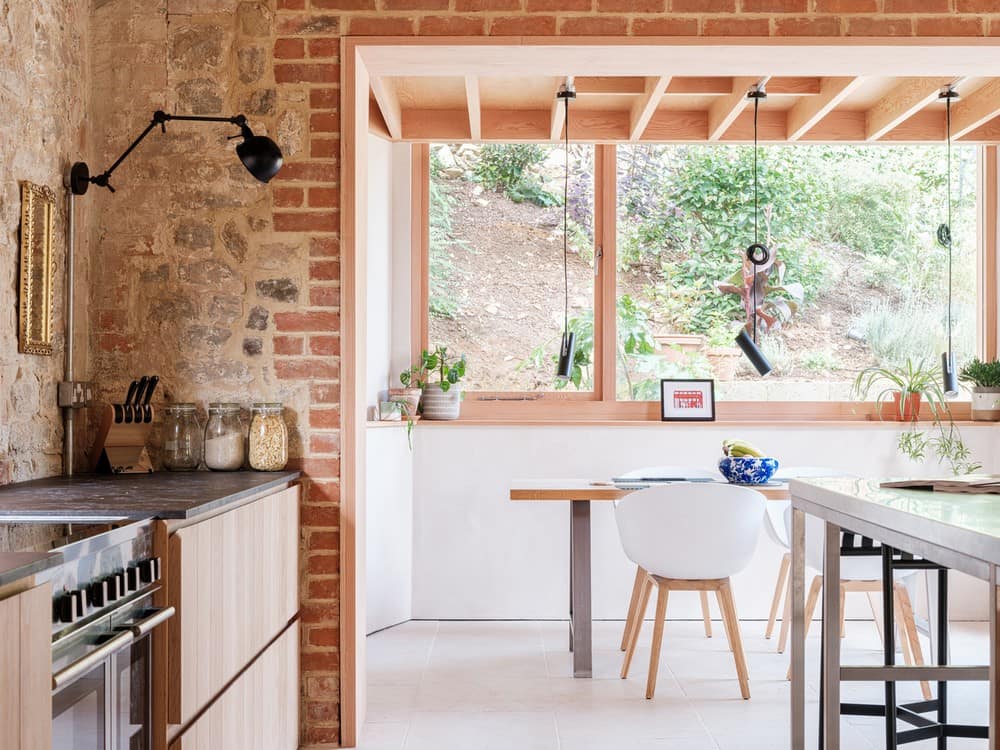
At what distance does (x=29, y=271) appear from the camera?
100 inches

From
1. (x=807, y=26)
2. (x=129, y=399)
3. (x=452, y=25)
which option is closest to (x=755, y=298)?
(x=807, y=26)

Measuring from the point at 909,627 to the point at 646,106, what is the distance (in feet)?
7.64

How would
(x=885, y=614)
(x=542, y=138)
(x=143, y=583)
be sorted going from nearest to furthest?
(x=143, y=583), (x=885, y=614), (x=542, y=138)

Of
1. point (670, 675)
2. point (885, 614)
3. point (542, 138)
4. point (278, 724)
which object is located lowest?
point (670, 675)

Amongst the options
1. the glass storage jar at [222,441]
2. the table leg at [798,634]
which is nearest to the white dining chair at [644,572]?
the table leg at [798,634]

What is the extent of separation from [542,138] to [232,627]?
3056mm

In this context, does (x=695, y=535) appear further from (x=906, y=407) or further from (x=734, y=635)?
(x=906, y=407)

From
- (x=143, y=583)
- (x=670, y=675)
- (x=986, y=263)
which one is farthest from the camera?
(x=986, y=263)

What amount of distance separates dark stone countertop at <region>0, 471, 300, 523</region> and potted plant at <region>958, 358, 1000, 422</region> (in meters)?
Result: 3.59

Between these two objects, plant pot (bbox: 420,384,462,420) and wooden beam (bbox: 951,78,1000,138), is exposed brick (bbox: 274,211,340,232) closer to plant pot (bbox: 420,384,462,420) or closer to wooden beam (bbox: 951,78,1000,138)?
plant pot (bbox: 420,384,462,420)

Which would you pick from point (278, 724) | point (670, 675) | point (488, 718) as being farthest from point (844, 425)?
point (278, 724)

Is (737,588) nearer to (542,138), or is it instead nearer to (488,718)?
(488,718)

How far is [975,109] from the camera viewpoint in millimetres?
4273

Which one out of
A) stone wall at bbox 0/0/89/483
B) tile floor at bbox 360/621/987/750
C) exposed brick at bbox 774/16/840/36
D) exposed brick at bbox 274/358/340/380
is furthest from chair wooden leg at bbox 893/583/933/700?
stone wall at bbox 0/0/89/483
